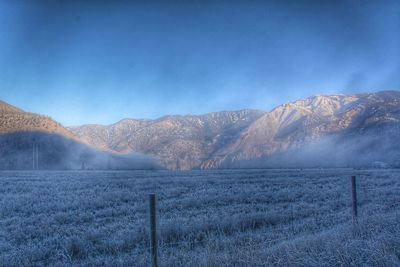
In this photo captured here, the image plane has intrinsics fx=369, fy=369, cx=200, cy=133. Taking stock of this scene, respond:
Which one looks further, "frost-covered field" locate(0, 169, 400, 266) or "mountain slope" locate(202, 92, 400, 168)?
"mountain slope" locate(202, 92, 400, 168)

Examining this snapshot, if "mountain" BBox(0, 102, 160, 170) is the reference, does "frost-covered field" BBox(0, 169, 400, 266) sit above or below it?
below

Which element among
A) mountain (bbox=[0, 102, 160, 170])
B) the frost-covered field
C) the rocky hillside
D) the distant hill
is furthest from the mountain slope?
the frost-covered field

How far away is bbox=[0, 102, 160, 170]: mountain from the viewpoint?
106812 mm

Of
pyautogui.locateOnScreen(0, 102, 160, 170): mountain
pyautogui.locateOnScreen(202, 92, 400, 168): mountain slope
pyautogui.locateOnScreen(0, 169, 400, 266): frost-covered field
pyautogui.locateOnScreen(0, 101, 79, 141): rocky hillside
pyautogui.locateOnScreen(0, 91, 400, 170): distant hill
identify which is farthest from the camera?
pyautogui.locateOnScreen(202, 92, 400, 168): mountain slope

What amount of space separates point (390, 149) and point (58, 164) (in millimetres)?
110202

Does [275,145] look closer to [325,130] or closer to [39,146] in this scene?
[325,130]

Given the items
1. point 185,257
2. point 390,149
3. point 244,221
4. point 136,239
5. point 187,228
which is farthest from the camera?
point 390,149

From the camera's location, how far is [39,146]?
4451 inches

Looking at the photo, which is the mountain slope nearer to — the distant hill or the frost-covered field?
the distant hill

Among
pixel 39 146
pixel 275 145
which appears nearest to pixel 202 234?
pixel 39 146

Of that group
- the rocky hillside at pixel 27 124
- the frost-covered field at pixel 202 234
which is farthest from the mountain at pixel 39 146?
the frost-covered field at pixel 202 234

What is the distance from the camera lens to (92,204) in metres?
18.0

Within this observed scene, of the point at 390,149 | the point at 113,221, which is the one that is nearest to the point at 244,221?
the point at 113,221

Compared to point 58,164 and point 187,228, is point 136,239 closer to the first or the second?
point 187,228
